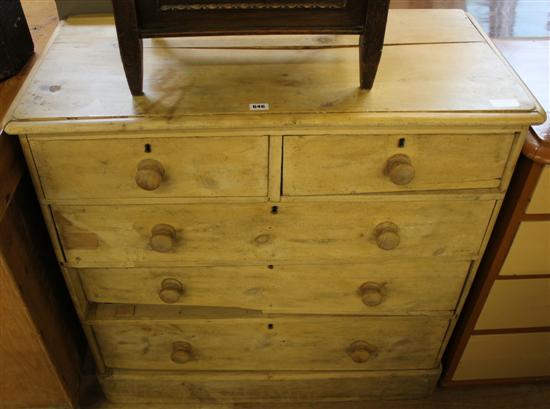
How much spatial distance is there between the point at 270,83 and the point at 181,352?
0.72m

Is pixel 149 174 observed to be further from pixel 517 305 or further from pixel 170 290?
pixel 517 305

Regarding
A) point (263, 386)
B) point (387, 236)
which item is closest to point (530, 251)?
point (387, 236)

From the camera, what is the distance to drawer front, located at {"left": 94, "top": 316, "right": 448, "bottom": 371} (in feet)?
4.47

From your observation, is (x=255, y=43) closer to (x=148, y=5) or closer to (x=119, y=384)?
(x=148, y=5)

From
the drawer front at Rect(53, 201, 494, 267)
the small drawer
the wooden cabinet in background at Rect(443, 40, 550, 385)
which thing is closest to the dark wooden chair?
the drawer front at Rect(53, 201, 494, 267)

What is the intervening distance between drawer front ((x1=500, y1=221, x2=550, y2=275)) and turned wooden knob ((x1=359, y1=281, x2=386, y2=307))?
284 mm

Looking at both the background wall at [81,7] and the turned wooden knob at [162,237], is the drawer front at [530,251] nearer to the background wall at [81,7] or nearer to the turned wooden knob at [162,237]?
the turned wooden knob at [162,237]

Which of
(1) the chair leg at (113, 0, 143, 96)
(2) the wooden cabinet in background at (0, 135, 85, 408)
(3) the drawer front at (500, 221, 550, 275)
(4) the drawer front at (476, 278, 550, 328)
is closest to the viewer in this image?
(1) the chair leg at (113, 0, 143, 96)

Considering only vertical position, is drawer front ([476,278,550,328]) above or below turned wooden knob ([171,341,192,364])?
above

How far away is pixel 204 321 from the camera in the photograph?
1340 mm

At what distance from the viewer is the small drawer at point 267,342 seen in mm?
1354

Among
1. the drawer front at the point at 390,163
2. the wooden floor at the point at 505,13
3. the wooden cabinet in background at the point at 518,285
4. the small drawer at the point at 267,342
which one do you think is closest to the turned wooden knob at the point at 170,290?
the small drawer at the point at 267,342

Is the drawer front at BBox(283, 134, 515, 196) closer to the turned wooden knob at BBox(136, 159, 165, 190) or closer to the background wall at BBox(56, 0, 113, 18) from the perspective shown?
the turned wooden knob at BBox(136, 159, 165, 190)

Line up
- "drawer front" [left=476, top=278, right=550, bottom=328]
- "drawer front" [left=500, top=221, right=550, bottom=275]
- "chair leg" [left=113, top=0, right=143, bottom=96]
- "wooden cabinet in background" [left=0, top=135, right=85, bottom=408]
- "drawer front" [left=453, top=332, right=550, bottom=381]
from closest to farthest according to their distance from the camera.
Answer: "chair leg" [left=113, top=0, right=143, bottom=96] < "wooden cabinet in background" [left=0, top=135, right=85, bottom=408] < "drawer front" [left=500, top=221, right=550, bottom=275] < "drawer front" [left=476, top=278, right=550, bottom=328] < "drawer front" [left=453, top=332, right=550, bottom=381]
